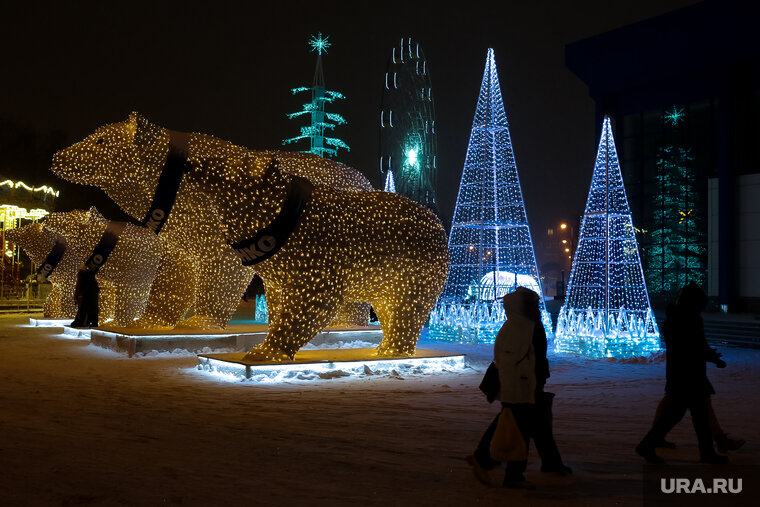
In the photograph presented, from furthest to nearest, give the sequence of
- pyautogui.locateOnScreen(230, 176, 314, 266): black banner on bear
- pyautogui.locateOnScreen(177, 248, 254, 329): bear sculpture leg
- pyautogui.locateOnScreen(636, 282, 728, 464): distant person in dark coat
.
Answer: pyautogui.locateOnScreen(177, 248, 254, 329): bear sculpture leg
pyautogui.locateOnScreen(230, 176, 314, 266): black banner on bear
pyautogui.locateOnScreen(636, 282, 728, 464): distant person in dark coat

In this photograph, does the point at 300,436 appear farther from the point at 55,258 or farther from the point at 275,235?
the point at 55,258

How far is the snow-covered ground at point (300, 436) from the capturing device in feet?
13.5

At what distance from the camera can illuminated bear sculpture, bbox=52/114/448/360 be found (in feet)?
27.2

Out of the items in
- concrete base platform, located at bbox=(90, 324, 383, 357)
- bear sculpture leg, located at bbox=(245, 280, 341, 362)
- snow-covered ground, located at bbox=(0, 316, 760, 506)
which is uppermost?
bear sculpture leg, located at bbox=(245, 280, 341, 362)

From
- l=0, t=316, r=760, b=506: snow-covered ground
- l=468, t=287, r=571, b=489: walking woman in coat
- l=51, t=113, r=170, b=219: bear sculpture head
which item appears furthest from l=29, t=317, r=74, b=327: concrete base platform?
l=468, t=287, r=571, b=489: walking woman in coat

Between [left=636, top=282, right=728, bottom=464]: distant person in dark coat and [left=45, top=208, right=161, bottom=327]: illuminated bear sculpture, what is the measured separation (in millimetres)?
10456

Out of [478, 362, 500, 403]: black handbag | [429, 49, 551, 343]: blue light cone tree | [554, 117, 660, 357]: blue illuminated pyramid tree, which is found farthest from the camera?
[429, 49, 551, 343]: blue light cone tree

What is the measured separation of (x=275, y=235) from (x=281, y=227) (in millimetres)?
110

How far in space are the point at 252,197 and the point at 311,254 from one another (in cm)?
93

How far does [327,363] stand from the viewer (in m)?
8.49

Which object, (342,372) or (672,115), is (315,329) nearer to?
(342,372)

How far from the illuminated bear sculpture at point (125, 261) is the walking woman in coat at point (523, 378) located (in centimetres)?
1030

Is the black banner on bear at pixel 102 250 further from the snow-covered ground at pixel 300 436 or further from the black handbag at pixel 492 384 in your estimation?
the black handbag at pixel 492 384

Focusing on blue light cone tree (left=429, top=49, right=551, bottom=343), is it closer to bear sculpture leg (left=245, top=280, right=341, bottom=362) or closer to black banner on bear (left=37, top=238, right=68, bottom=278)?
bear sculpture leg (left=245, top=280, right=341, bottom=362)
